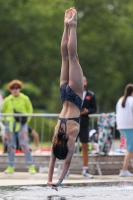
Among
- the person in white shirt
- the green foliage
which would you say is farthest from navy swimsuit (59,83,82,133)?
the green foliage

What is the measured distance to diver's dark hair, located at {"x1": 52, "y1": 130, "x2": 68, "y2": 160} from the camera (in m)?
9.77

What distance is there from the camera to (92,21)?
4369 cm

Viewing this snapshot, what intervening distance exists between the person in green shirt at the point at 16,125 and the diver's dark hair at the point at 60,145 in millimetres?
5563

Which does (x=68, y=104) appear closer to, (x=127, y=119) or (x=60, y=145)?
(x=60, y=145)

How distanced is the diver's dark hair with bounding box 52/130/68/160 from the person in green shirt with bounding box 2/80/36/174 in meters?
5.56

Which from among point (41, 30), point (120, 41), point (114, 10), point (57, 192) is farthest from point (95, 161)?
point (114, 10)

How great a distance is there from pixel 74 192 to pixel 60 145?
71cm

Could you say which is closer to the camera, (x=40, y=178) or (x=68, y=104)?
(x=68, y=104)

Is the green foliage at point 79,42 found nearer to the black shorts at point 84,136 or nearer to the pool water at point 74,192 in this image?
the black shorts at point 84,136

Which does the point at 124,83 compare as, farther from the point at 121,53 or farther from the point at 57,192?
the point at 57,192

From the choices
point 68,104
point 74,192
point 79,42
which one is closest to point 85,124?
point 68,104

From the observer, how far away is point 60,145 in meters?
9.80

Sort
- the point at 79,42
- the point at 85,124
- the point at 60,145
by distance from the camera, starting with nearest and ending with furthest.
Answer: the point at 60,145, the point at 85,124, the point at 79,42

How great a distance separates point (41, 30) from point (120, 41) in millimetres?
5469
